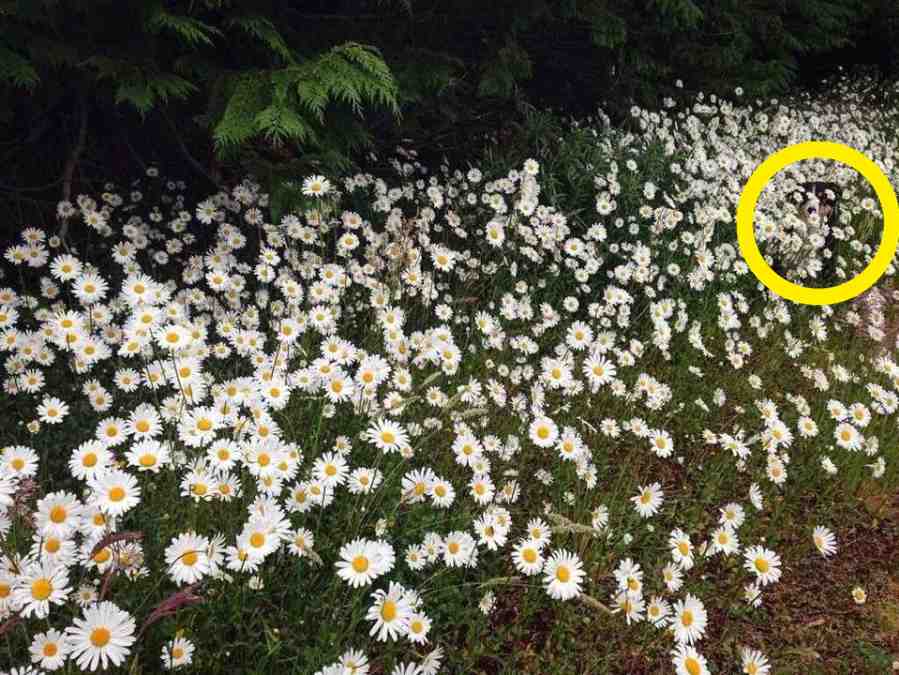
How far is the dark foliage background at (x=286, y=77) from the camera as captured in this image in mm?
3307

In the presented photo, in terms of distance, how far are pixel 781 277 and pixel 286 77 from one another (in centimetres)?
376

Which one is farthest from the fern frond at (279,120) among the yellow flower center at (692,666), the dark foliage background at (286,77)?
the yellow flower center at (692,666)

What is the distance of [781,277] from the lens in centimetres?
526

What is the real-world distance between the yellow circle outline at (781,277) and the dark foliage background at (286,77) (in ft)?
4.47

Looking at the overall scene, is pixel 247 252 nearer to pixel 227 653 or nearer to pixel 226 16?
pixel 226 16

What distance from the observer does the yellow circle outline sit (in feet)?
16.3

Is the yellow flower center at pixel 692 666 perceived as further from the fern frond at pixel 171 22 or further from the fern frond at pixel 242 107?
the fern frond at pixel 171 22

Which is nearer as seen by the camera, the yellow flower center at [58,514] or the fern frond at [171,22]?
the yellow flower center at [58,514]

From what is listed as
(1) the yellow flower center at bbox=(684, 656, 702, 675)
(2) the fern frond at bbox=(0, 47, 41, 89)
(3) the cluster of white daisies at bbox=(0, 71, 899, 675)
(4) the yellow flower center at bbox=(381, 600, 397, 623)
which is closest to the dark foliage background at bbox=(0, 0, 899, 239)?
(2) the fern frond at bbox=(0, 47, 41, 89)

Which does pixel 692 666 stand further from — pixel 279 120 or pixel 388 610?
pixel 279 120

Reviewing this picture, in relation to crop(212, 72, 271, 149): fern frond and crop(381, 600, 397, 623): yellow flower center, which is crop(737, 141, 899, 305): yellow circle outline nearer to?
crop(212, 72, 271, 149): fern frond

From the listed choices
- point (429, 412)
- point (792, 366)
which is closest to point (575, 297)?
point (792, 366)

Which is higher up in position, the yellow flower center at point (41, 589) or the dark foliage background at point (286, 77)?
the dark foliage background at point (286, 77)

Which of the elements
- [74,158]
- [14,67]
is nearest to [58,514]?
[14,67]
